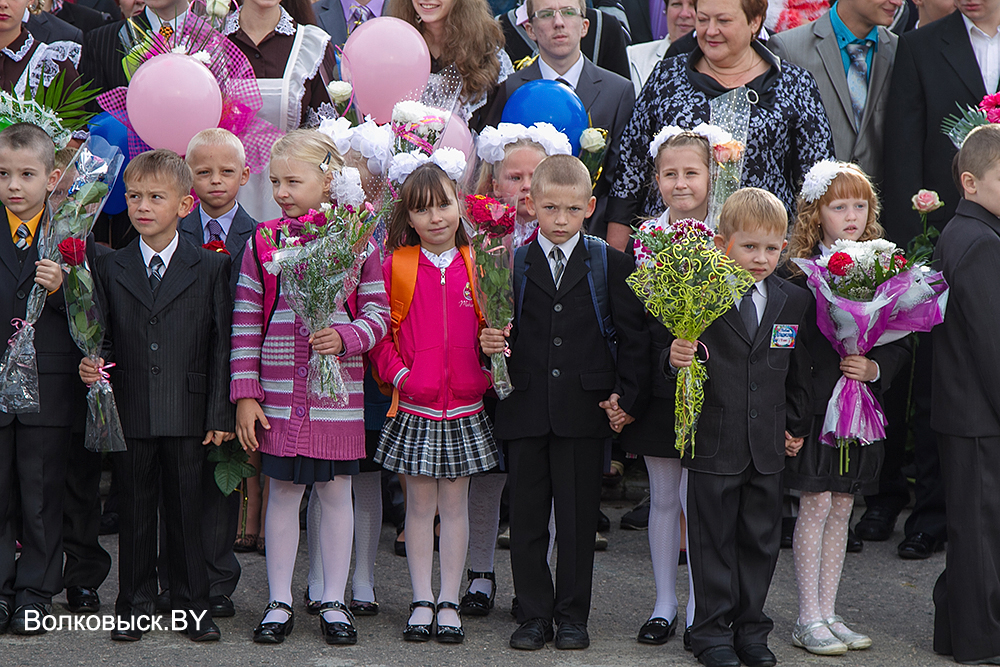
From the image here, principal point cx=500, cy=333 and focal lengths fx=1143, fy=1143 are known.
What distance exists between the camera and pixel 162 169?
4480 mm

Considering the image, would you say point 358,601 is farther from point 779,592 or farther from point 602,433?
point 779,592

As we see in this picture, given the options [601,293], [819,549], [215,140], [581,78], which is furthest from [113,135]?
[819,549]

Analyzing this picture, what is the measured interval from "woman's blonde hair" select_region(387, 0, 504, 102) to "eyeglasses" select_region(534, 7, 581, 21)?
9.5 inches

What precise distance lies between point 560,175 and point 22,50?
111 inches

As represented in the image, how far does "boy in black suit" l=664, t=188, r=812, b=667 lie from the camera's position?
14.1 feet

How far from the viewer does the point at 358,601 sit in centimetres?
479

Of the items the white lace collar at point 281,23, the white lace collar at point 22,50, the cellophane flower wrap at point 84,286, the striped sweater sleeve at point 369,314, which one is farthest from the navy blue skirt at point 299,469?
the white lace collar at point 22,50

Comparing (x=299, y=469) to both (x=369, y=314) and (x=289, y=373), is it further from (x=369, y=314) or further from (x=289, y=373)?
(x=369, y=314)

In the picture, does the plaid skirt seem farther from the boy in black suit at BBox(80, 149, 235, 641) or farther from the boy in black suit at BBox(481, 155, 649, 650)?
the boy in black suit at BBox(80, 149, 235, 641)

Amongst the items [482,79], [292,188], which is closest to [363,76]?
[482,79]

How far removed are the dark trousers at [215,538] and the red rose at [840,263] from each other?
2.54 m

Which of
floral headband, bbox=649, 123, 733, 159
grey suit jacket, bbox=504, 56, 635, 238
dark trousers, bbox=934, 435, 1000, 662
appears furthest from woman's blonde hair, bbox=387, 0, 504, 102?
dark trousers, bbox=934, 435, 1000, 662

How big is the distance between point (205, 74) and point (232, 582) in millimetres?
2217

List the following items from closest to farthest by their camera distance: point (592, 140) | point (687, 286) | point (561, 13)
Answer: point (687, 286), point (592, 140), point (561, 13)
